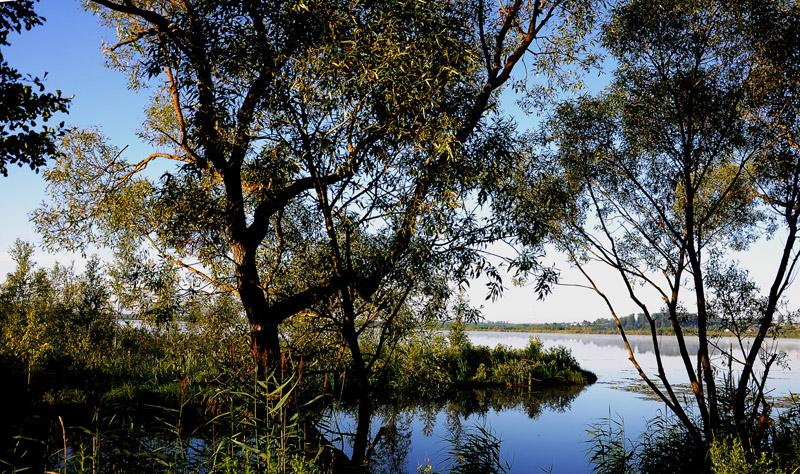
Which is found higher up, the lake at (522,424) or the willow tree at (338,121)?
the willow tree at (338,121)

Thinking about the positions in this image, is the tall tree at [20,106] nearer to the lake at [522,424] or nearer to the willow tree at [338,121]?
the willow tree at [338,121]

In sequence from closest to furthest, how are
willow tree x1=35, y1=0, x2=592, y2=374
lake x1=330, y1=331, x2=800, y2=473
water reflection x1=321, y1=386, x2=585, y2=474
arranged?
willow tree x1=35, y1=0, x2=592, y2=374 → water reflection x1=321, y1=386, x2=585, y2=474 → lake x1=330, y1=331, x2=800, y2=473

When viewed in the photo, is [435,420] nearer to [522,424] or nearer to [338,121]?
[522,424]

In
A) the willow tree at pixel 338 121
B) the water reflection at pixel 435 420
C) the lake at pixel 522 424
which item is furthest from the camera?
the lake at pixel 522 424

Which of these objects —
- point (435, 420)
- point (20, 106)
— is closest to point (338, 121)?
point (20, 106)

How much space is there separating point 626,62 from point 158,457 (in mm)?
9284

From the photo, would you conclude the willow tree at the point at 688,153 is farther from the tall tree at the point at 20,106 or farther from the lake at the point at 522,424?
the tall tree at the point at 20,106

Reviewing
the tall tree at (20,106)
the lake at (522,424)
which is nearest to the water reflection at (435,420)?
the lake at (522,424)

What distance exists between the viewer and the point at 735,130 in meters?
9.07

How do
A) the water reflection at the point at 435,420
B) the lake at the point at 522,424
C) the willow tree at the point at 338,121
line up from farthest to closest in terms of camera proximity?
the lake at the point at 522,424
the water reflection at the point at 435,420
the willow tree at the point at 338,121

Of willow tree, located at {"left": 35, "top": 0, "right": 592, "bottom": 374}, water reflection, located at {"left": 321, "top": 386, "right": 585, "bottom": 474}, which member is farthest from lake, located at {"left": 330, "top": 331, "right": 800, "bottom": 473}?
willow tree, located at {"left": 35, "top": 0, "right": 592, "bottom": 374}

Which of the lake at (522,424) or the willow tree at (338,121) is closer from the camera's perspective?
Answer: the willow tree at (338,121)

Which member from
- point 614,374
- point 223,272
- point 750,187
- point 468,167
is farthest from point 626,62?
A: point 614,374

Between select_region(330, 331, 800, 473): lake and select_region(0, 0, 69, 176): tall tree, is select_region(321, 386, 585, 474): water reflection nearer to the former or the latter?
select_region(330, 331, 800, 473): lake
